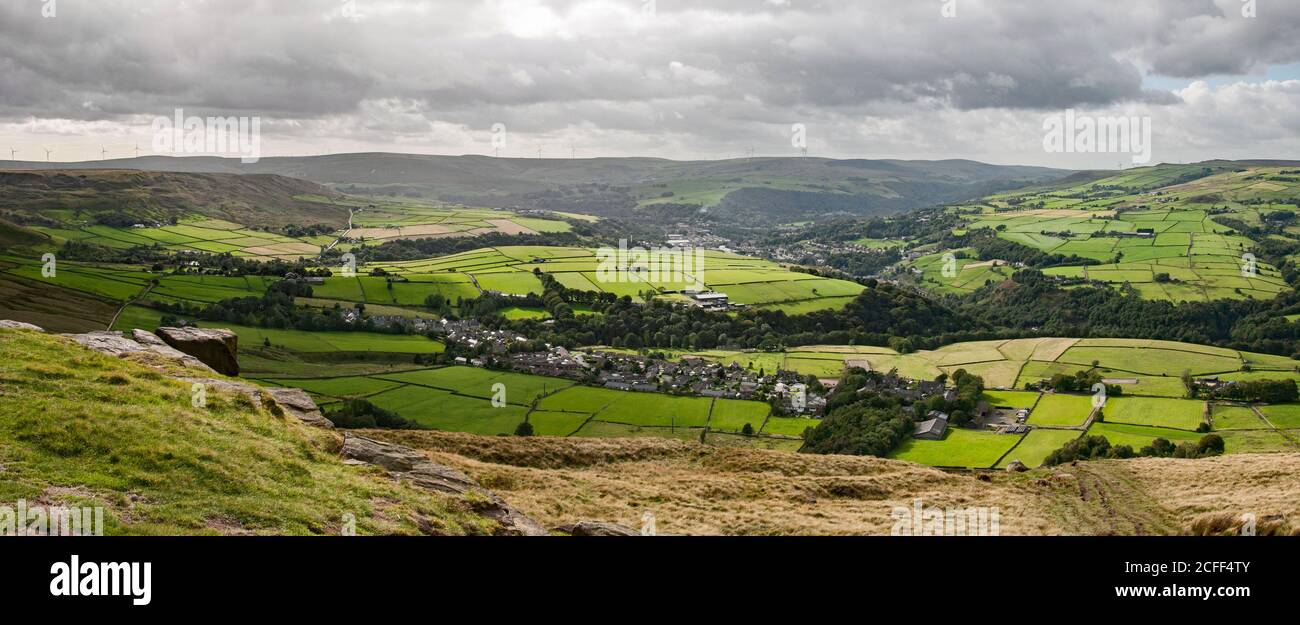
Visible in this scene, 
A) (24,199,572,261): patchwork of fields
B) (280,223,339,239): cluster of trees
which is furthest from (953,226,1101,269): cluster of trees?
(280,223,339,239): cluster of trees

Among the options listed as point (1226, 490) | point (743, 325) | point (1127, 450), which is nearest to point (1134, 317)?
point (743, 325)

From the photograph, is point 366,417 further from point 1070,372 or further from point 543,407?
point 1070,372

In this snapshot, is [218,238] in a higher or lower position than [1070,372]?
higher

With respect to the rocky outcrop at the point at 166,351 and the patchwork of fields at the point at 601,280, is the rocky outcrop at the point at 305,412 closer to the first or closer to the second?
the rocky outcrop at the point at 166,351

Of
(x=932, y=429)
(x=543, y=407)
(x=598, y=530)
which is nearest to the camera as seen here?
(x=598, y=530)

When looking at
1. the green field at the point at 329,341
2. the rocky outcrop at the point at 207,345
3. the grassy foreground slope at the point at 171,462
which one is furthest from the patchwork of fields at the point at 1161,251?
the grassy foreground slope at the point at 171,462
